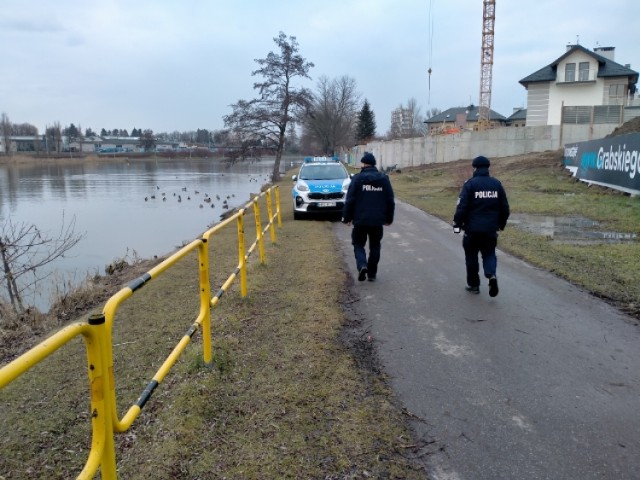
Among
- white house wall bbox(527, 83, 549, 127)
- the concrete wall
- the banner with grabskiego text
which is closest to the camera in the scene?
the banner with grabskiego text

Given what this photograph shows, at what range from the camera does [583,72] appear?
147ft

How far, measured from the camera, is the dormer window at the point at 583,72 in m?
44.7

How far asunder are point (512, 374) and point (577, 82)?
4888cm

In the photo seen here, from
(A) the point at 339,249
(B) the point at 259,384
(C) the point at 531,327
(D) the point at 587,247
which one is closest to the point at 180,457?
(B) the point at 259,384

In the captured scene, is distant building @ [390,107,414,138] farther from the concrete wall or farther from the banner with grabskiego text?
the banner with grabskiego text

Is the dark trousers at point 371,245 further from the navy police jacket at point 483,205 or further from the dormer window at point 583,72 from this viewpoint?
the dormer window at point 583,72

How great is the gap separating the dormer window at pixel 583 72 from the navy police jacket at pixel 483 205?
1818 inches

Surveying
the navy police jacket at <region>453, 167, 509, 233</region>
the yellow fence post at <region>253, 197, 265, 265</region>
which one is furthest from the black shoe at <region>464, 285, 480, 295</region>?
the yellow fence post at <region>253, 197, 265, 265</region>

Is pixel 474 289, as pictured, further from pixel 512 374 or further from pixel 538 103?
pixel 538 103

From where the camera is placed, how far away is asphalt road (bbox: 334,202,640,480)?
10.1ft

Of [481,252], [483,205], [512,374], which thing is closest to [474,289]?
[481,252]

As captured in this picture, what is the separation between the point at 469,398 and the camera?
3.80 m

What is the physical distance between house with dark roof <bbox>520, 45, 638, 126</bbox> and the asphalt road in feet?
144

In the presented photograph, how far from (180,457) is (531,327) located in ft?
12.7
